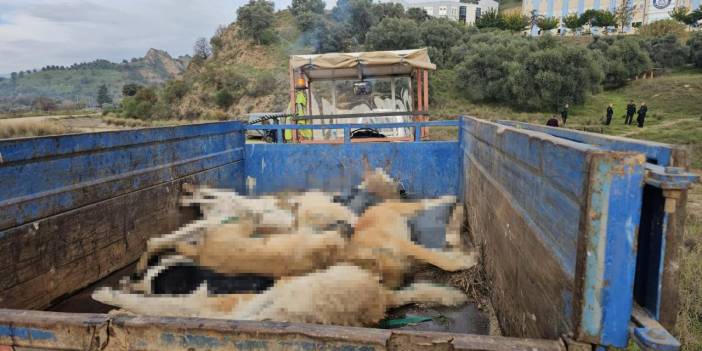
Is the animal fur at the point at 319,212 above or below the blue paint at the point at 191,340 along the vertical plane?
below

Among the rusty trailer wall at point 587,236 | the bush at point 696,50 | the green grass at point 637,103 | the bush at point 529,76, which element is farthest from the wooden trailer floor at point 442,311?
the bush at point 696,50

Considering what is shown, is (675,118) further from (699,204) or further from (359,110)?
(359,110)

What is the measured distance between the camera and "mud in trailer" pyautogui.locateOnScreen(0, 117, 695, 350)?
1.23m

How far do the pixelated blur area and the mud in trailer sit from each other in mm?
324

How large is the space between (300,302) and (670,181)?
1.71 metres

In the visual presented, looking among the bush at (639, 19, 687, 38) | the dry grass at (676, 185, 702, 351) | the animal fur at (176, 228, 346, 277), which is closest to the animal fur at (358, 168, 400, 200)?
the animal fur at (176, 228, 346, 277)

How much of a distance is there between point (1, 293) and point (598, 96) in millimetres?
39045

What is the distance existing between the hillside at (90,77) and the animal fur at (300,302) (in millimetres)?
139989

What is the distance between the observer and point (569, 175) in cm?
139

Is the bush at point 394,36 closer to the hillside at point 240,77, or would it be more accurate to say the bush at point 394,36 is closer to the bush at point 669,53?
the hillside at point 240,77

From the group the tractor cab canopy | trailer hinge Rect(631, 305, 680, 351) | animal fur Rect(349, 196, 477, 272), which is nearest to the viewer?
trailer hinge Rect(631, 305, 680, 351)

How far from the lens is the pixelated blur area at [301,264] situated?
233 cm

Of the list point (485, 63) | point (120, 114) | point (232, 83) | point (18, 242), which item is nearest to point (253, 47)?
point (232, 83)

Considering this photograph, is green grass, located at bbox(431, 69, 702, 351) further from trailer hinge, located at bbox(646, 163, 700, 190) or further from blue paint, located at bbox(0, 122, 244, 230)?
blue paint, located at bbox(0, 122, 244, 230)
